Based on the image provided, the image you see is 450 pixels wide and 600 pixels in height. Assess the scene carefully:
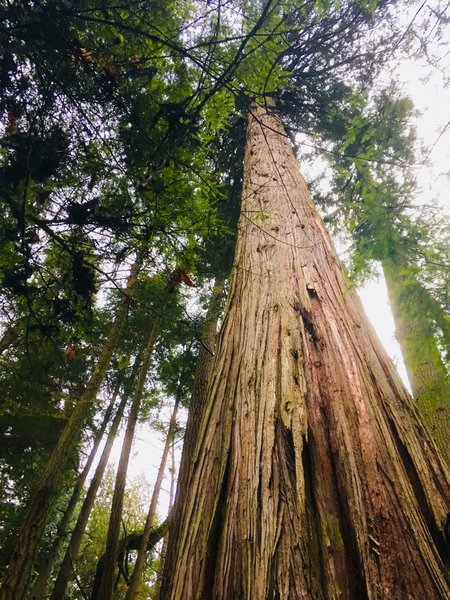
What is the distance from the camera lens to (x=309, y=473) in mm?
1017

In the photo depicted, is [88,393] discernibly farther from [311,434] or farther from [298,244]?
[311,434]

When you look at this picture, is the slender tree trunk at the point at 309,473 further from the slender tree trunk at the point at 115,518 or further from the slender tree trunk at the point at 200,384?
the slender tree trunk at the point at 115,518

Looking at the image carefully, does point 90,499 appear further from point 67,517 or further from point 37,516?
point 37,516

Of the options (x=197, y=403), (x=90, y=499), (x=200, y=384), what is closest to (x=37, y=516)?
(x=197, y=403)

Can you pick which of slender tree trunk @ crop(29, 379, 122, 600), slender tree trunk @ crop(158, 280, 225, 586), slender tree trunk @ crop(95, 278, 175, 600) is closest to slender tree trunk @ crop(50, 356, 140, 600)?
slender tree trunk @ crop(29, 379, 122, 600)

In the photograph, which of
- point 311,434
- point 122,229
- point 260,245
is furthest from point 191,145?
point 311,434

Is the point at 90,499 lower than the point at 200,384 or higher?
lower

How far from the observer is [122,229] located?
2912 millimetres

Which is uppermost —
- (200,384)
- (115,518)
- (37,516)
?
Result: (200,384)

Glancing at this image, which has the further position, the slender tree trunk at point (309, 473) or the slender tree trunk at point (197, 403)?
the slender tree trunk at point (197, 403)

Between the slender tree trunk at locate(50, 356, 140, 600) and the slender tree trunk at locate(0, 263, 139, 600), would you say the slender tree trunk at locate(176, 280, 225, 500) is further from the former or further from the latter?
the slender tree trunk at locate(50, 356, 140, 600)

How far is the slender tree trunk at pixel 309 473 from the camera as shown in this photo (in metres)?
0.83

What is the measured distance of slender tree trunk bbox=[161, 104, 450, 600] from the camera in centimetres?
83

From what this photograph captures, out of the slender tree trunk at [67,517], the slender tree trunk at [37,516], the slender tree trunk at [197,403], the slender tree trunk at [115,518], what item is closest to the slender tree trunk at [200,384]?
the slender tree trunk at [197,403]
